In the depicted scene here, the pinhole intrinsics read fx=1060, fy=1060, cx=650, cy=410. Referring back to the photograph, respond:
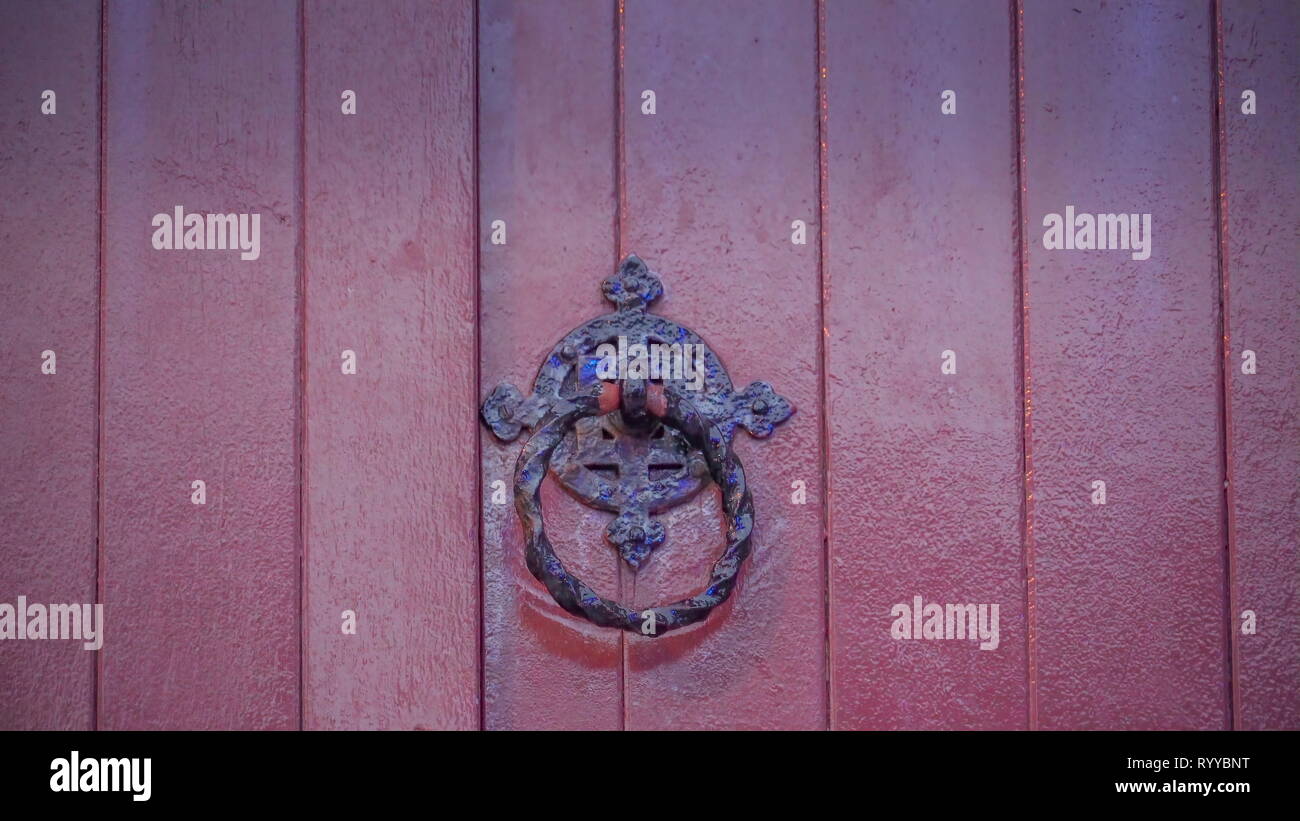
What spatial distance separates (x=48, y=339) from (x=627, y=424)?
47 centimetres

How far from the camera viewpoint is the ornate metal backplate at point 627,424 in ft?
2.86

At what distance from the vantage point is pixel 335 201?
864 mm

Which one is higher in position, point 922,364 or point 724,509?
point 922,364

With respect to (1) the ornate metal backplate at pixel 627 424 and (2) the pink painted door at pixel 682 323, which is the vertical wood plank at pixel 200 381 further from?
(1) the ornate metal backplate at pixel 627 424

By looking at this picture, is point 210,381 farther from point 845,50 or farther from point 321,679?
point 845,50

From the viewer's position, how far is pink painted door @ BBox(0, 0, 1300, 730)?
2.78 feet

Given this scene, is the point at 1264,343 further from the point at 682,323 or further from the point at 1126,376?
the point at 682,323

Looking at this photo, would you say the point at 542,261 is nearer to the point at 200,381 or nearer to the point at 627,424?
the point at 627,424

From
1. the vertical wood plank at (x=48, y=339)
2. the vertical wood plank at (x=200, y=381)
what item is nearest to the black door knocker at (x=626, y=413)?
the vertical wood plank at (x=200, y=381)

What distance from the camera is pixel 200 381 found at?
2.80 feet

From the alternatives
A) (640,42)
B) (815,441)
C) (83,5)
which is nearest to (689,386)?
(815,441)

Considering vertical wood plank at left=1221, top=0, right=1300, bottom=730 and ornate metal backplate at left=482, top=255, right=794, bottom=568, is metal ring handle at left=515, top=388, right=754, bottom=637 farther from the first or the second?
vertical wood plank at left=1221, top=0, right=1300, bottom=730

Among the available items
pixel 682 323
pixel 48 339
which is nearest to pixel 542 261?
pixel 682 323

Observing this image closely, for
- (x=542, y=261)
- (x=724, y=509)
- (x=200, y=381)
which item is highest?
(x=542, y=261)
